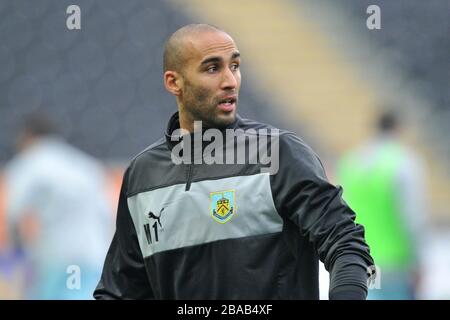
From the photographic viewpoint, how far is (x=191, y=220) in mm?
2734

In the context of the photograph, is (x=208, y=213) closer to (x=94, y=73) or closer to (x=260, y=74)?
(x=94, y=73)

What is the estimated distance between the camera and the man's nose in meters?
2.79

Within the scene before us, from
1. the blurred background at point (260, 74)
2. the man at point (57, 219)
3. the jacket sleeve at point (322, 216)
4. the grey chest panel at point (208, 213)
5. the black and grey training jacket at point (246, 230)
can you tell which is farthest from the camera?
the blurred background at point (260, 74)

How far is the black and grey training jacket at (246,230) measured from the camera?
2508 mm

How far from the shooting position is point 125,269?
2.93 metres

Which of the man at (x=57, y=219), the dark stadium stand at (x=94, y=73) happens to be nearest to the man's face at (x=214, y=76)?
the man at (x=57, y=219)

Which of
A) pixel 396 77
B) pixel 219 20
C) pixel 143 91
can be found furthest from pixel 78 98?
pixel 396 77

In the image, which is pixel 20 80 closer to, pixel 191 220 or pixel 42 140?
pixel 42 140

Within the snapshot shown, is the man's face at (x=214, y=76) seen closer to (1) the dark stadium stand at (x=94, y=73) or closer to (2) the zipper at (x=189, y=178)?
(2) the zipper at (x=189, y=178)

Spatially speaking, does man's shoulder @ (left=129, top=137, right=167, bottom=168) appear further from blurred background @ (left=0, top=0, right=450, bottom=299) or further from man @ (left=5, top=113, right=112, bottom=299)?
blurred background @ (left=0, top=0, right=450, bottom=299)

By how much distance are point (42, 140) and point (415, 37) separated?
15.7 feet

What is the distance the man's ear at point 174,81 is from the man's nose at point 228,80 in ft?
0.59
